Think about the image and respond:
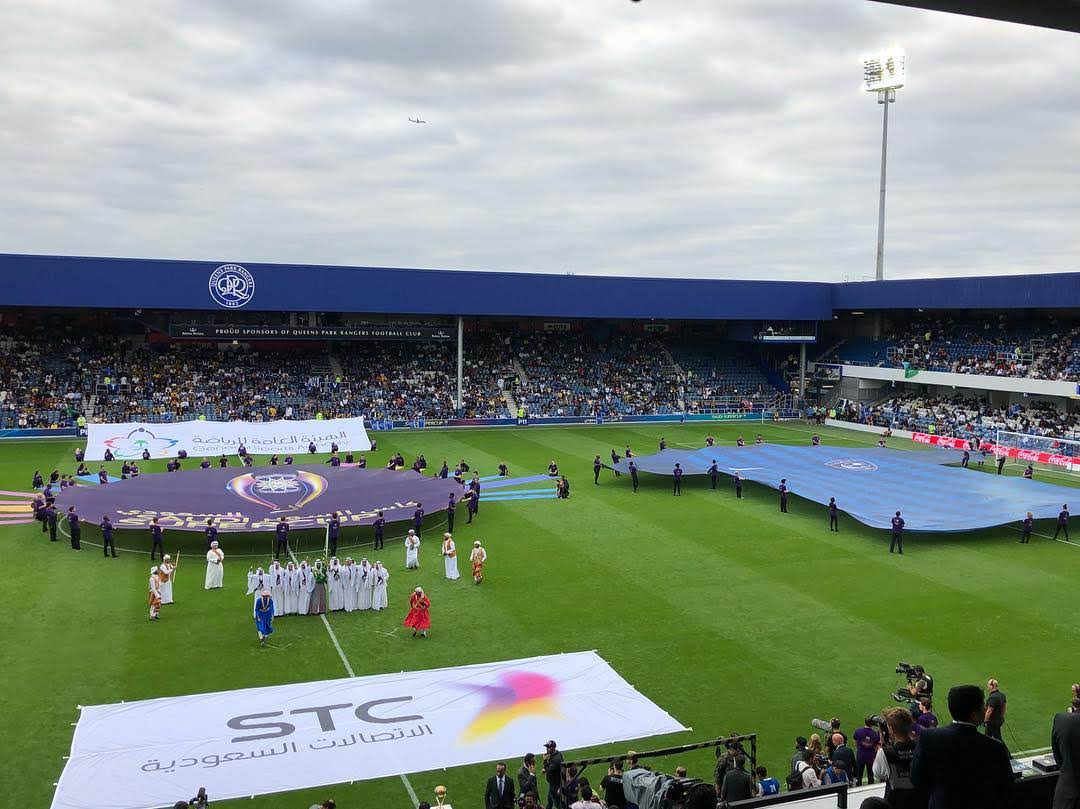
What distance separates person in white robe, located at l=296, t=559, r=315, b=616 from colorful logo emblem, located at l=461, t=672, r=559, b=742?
5.27 meters

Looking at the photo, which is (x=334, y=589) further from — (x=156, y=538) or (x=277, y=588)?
(x=156, y=538)

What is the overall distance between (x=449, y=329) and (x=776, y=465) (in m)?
25.7

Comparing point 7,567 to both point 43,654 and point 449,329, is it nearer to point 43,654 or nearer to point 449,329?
point 43,654

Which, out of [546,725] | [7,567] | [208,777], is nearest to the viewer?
[208,777]

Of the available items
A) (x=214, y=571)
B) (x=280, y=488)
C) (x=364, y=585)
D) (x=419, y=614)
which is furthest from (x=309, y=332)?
(x=419, y=614)

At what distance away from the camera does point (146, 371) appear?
49.6 m

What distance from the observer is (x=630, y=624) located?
18531 mm

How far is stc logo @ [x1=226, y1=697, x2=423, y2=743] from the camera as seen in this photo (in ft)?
44.4

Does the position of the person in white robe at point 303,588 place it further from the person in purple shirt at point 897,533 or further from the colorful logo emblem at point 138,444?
the colorful logo emblem at point 138,444

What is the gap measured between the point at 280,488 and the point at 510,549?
7757mm

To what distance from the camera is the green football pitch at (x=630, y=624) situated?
47.1ft

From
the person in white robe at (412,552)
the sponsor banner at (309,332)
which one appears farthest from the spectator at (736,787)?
the sponsor banner at (309,332)

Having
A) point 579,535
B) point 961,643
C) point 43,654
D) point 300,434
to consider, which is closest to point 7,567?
point 43,654

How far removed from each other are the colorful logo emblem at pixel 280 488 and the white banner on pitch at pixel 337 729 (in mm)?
11295
